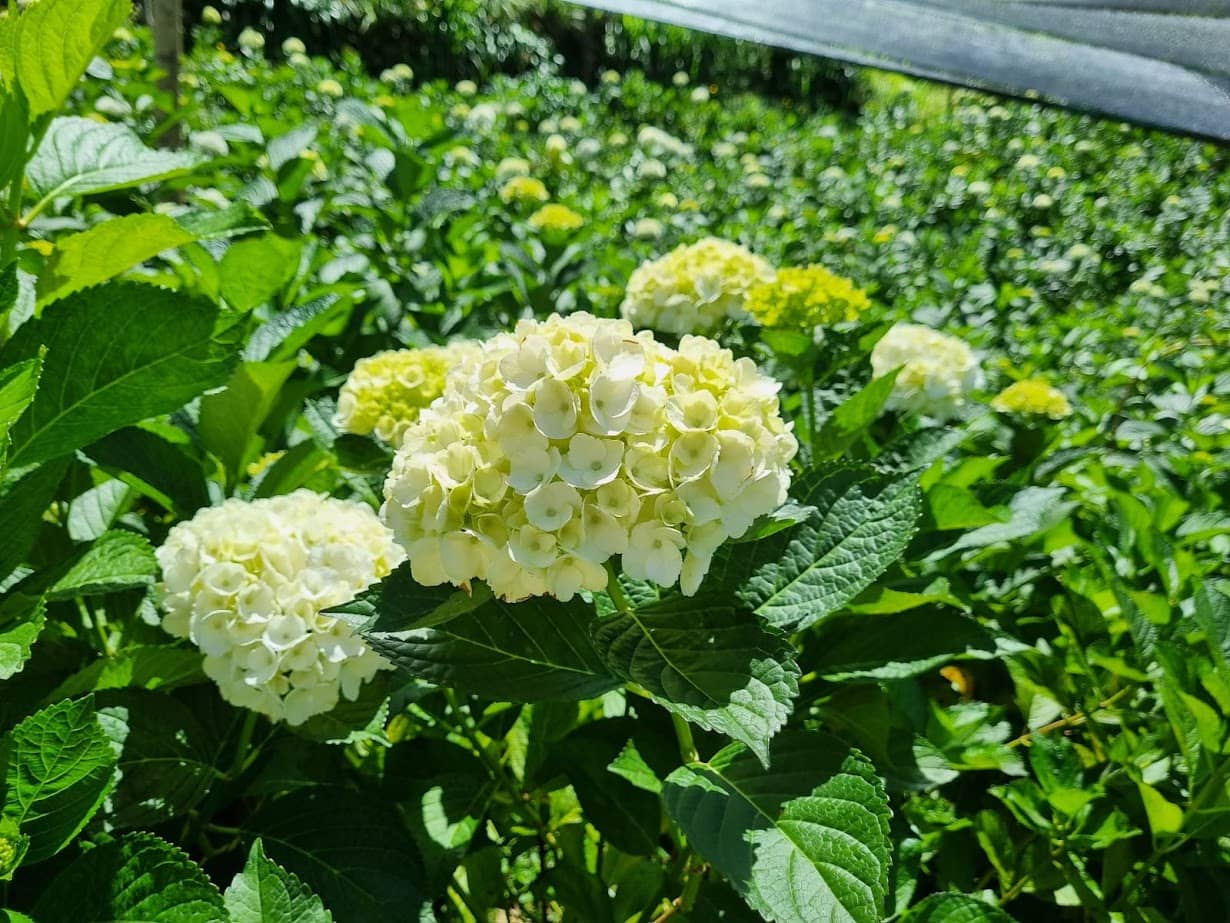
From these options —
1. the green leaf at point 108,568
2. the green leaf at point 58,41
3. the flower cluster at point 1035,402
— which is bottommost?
the flower cluster at point 1035,402

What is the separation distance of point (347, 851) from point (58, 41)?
0.94m

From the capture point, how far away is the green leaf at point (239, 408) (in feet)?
4.58

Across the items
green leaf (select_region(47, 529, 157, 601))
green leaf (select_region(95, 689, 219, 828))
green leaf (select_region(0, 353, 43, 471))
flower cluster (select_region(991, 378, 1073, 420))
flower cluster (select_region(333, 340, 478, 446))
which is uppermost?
green leaf (select_region(0, 353, 43, 471))

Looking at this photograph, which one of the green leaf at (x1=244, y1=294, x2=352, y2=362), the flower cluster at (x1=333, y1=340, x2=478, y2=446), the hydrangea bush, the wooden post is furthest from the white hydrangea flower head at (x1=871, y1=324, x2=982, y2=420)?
the wooden post

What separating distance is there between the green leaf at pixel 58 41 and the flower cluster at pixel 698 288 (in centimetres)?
112

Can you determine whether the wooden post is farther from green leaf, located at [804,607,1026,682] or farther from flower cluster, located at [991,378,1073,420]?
green leaf, located at [804,607,1026,682]

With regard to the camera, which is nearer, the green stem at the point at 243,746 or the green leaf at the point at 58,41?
the green leaf at the point at 58,41

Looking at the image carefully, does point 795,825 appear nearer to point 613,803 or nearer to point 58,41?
point 613,803

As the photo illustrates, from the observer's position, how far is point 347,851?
112 centimetres

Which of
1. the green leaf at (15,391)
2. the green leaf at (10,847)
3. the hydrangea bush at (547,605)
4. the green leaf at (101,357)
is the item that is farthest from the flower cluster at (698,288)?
the green leaf at (10,847)

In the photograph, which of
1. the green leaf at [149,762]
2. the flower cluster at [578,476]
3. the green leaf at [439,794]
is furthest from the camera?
the green leaf at [439,794]

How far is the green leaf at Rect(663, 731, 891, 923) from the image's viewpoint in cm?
85

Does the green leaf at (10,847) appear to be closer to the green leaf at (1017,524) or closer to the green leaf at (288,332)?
the green leaf at (288,332)

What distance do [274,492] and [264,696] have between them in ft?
1.40
